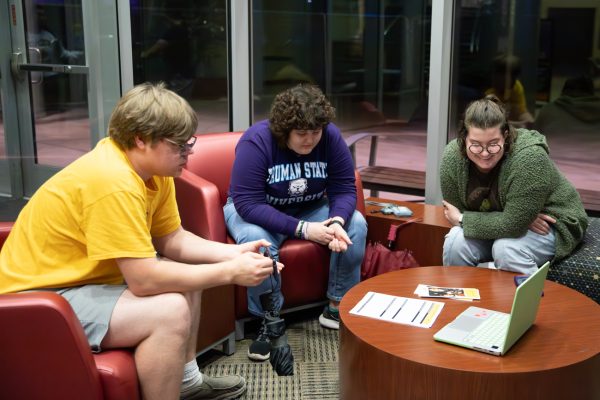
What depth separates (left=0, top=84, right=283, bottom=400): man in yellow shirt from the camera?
71.5 inches

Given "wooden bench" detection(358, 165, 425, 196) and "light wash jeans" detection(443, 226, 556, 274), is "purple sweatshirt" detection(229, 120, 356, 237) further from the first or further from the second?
"wooden bench" detection(358, 165, 425, 196)

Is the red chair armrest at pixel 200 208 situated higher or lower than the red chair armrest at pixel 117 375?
higher

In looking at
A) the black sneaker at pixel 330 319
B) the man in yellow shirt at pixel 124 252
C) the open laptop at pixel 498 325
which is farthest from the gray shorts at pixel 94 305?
the black sneaker at pixel 330 319

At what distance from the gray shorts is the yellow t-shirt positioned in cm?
4

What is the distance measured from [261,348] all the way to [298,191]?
0.71 meters

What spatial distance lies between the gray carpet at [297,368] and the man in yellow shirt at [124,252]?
28.5 inches

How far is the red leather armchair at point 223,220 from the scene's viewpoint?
276 cm

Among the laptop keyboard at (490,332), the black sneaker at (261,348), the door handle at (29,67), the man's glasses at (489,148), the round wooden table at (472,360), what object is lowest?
the black sneaker at (261,348)

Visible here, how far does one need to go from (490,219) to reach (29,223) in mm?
1830

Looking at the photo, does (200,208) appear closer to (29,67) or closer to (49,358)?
(49,358)

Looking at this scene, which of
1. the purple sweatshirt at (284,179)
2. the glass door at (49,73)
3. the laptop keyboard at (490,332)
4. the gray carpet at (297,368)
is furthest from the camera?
the glass door at (49,73)

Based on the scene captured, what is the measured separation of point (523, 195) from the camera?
2.68 metres

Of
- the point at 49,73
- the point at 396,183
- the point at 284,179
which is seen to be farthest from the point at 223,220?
the point at 49,73

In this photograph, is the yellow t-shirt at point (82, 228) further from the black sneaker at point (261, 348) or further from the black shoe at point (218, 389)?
the black sneaker at point (261, 348)
